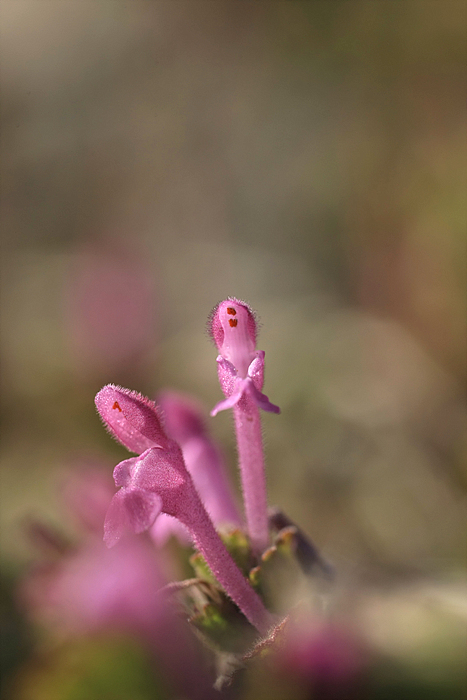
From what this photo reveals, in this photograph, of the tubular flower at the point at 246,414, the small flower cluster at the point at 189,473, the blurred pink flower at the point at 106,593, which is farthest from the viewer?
the tubular flower at the point at 246,414

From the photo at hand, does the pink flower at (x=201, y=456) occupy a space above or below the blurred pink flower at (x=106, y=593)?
above

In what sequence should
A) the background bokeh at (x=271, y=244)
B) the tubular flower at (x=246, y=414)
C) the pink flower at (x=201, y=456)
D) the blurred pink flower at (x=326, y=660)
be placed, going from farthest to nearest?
the background bokeh at (x=271, y=244) < the pink flower at (x=201, y=456) < the tubular flower at (x=246, y=414) < the blurred pink flower at (x=326, y=660)

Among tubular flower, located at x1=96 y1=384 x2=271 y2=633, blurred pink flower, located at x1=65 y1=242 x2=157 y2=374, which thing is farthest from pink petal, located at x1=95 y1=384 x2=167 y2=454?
blurred pink flower, located at x1=65 y1=242 x2=157 y2=374

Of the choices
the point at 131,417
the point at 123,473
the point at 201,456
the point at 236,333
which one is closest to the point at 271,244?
the point at 201,456

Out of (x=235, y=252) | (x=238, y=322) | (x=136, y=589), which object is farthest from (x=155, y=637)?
(x=235, y=252)

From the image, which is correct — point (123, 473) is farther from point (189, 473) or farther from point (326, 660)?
point (326, 660)

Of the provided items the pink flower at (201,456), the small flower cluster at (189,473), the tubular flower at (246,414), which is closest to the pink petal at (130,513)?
the small flower cluster at (189,473)

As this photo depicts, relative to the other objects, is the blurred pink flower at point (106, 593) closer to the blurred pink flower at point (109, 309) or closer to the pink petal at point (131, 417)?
the pink petal at point (131, 417)
